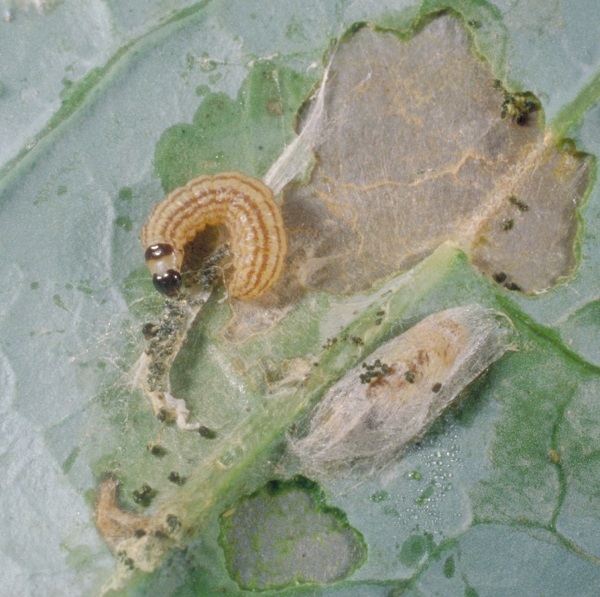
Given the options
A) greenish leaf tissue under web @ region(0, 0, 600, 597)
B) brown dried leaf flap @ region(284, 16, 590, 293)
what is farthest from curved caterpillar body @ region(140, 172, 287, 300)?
brown dried leaf flap @ region(284, 16, 590, 293)

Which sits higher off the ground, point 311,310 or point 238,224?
point 238,224

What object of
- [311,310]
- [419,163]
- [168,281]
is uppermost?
[168,281]

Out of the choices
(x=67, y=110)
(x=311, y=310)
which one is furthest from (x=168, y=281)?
(x=67, y=110)

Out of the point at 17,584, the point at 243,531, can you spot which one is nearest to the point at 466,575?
the point at 243,531

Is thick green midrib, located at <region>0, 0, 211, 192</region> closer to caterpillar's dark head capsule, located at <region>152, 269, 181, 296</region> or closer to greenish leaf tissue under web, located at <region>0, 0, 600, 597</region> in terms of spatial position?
greenish leaf tissue under web, located at <region>0, 0, 600, 597</region>

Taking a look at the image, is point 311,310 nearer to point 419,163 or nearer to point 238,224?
point 238,224

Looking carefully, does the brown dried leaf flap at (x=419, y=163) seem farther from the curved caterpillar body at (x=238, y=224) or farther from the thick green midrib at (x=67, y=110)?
the thick green midrib at (x=67, y=110)
